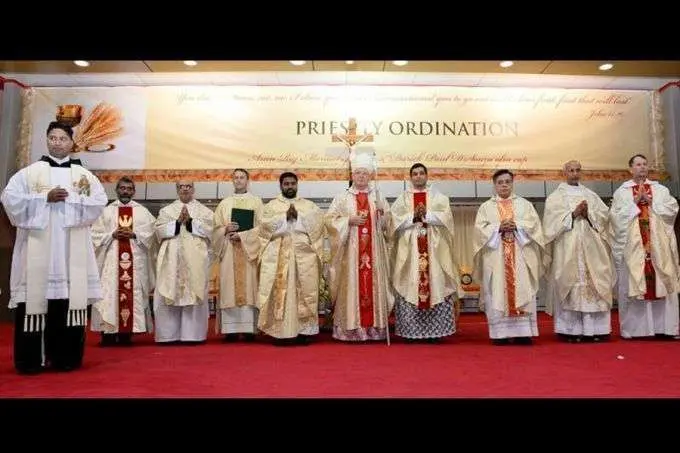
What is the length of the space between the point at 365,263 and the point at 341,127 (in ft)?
10.6

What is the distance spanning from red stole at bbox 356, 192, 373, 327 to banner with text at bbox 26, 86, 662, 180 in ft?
7.88

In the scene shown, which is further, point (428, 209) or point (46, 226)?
point (428, 209)

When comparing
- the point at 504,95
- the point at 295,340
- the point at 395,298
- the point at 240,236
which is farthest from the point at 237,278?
the point at 504,95

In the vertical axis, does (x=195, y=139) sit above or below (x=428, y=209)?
above

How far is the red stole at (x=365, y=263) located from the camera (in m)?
6.67

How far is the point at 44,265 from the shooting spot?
464 cm

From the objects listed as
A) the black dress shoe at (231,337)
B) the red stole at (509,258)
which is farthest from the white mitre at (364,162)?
the black dress shoe at (231,337)

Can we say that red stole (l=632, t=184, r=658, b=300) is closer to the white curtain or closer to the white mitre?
the white mitre

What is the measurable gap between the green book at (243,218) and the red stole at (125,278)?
4.15 feet

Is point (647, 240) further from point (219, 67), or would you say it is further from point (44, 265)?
point (219, 67)

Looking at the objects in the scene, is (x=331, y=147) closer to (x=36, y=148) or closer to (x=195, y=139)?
(x=195, y=139)

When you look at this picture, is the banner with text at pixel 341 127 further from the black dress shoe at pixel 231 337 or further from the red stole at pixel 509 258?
the black dress shoe at pixel 231 337
